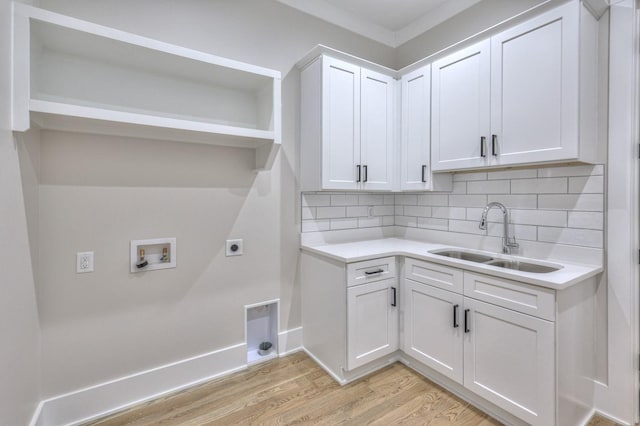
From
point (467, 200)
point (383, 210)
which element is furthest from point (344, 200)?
point (467, 200)

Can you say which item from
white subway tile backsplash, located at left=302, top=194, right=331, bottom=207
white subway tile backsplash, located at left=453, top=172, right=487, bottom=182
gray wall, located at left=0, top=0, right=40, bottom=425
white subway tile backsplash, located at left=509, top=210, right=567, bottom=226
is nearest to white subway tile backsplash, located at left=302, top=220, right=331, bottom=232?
white subway tile backsplash, located at left=302, top=194, right=331, bottom=207

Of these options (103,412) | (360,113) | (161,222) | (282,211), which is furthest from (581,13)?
(103,412)

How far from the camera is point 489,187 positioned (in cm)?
229

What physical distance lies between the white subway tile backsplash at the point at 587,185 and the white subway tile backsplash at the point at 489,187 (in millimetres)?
367

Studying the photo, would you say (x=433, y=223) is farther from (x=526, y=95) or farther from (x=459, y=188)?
(x=526, y=95)

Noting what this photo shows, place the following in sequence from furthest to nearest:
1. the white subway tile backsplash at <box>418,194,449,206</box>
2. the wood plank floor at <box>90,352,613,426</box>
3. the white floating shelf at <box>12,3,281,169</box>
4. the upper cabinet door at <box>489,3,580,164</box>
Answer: the white subway tile backsplash at <box>418,194,449,206</box> < the wood plank floor at <box>90,352,613,426</box> < the upper cabinet door at <box>489,3,580,164</box> < the white floating shelf at <box>12,3,281,169</box>

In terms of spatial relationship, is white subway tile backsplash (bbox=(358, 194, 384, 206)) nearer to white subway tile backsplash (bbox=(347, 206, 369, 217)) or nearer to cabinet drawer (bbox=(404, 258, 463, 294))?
white subway tile backsplash (bbox=(347, 206, 369, 217))

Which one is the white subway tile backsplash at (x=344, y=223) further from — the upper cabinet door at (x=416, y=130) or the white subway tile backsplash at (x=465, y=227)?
the white subway tile backsplash at (x=465, y=227)

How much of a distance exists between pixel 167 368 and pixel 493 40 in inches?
118

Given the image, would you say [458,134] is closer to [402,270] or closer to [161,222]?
[402,270]

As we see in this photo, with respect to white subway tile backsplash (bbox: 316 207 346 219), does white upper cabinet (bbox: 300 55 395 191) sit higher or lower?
higher

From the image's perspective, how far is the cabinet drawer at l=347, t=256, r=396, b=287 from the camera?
2.06 metres

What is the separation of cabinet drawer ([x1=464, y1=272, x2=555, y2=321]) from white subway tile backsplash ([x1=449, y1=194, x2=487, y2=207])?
0.77 metres

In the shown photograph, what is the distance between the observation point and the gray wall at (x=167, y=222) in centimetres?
167
